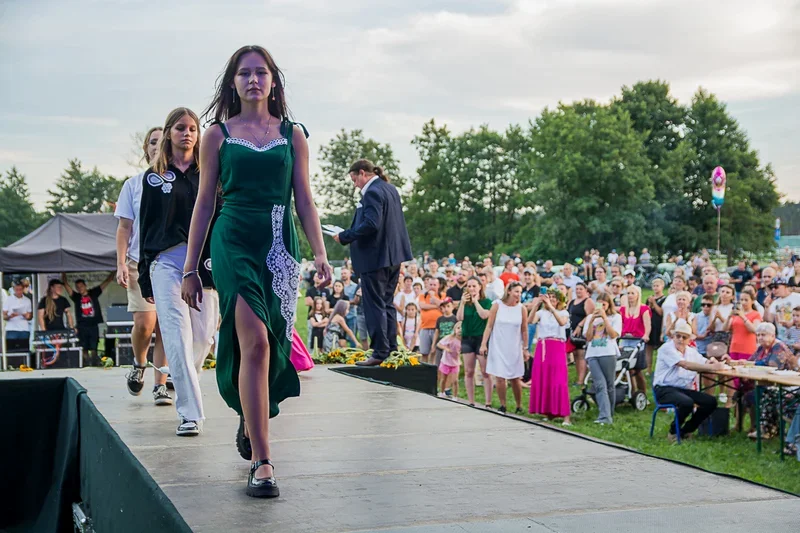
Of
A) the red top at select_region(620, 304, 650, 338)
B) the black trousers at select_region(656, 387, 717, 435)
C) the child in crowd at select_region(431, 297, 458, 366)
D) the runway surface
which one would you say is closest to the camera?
the runway surface

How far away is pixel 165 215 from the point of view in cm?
544

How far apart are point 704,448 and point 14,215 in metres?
73.7

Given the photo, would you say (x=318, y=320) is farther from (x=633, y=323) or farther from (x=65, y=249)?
(x=633, y=323)

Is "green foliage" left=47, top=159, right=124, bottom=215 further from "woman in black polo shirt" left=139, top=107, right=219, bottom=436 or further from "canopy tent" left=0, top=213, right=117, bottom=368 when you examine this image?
"woman in black polo shirt" left=139, top=107, right=219, bottom=436

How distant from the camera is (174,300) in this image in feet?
17.3

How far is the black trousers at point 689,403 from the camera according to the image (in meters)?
11.0

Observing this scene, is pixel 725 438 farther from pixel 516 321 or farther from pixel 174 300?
pixel 174 300

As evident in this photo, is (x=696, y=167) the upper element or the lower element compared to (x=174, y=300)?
upper

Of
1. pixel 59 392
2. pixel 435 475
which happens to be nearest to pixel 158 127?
pixel 59 392

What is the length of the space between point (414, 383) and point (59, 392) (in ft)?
10.2

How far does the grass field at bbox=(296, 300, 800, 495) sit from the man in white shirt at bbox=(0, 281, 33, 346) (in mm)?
9315

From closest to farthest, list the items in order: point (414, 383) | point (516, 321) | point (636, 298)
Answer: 1. point (414, 383)
2. point (516, 321)
3. point (636, 298)

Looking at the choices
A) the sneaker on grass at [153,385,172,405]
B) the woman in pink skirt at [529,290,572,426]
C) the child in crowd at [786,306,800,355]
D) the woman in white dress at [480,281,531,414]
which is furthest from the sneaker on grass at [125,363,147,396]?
the child in crowd at [786,306,800,355]

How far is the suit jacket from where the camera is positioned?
312 inches
